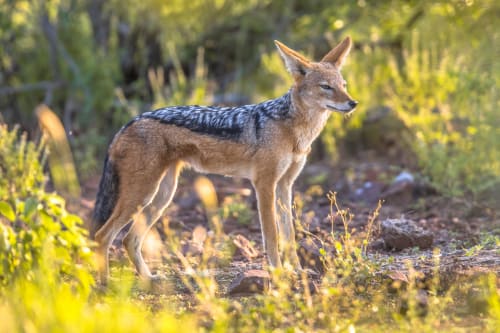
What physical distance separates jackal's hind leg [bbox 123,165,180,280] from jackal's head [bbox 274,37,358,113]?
1.36 m

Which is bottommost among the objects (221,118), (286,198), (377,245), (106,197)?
(377,245)

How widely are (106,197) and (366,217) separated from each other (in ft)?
10.6

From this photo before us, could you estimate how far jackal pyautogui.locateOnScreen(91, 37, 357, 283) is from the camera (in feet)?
20.5

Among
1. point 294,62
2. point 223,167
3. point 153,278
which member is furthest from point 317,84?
point 153,278

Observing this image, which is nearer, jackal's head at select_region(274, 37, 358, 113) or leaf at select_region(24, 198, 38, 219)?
leaf at select_region(24, 198, 38, 219)

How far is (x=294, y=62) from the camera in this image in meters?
6.56

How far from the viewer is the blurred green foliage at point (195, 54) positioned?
11.0m

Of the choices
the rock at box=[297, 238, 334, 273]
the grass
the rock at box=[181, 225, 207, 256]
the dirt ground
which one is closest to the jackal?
the rock at box=[297, 238, 334, 273]

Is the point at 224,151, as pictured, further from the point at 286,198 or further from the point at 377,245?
the point at 377,245

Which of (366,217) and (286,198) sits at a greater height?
(286,198)

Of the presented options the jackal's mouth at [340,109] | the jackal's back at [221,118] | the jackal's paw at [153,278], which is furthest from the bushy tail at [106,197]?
the jackal's mouth at [340,109]

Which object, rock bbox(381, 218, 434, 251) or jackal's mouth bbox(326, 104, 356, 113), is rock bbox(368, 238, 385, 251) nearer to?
rock bbox(381, 218, 434, 251)

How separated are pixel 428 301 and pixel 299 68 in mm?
2691

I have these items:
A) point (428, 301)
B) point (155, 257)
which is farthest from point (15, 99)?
point (428, 301)
